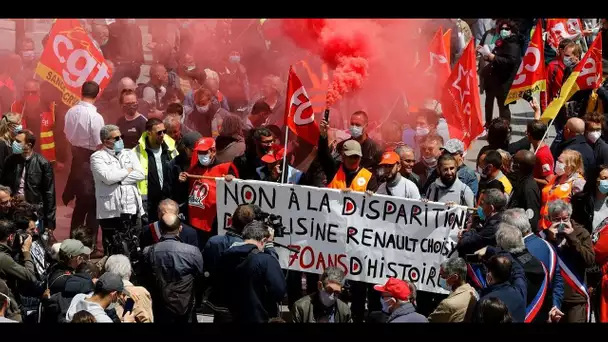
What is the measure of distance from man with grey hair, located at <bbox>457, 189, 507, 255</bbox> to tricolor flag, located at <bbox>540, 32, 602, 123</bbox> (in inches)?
122

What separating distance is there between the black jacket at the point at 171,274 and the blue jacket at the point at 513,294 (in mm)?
2004

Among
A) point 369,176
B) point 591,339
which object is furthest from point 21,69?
point 591,339

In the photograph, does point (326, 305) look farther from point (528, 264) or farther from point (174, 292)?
point (528, 264)

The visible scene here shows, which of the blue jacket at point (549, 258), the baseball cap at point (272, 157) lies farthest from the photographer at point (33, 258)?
the blue jacket at point (549, 258)

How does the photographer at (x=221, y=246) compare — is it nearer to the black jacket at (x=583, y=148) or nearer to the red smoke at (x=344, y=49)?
the black jacket at (x=583, y=148)

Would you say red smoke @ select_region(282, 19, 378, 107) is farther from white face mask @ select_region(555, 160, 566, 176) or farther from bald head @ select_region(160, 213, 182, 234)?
bald head @ select_region(160, 213, 182, 234)

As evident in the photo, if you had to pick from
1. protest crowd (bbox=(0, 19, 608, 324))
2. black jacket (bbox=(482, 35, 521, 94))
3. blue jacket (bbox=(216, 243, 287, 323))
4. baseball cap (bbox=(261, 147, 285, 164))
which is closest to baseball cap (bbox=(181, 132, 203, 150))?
protest crowd (bbox=(0, 19, 608, 324))

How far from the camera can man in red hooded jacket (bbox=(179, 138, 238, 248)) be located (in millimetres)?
8914

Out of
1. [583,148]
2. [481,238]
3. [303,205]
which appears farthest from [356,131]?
[481,238]

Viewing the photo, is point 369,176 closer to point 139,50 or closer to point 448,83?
point 448,83

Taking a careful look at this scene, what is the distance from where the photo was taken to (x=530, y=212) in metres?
8.22

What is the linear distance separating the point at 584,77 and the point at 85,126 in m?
4.94

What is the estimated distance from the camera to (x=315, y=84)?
11.9 meters

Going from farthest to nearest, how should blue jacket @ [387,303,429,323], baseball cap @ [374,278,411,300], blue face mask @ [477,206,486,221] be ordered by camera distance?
blue face mask @ [477,206,486,221] < baseball cap @ [374,278,411,300] < blue jacket @ [387,303,429,323]
